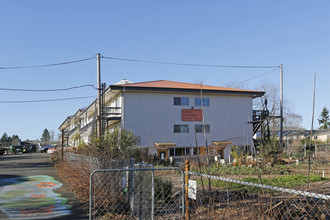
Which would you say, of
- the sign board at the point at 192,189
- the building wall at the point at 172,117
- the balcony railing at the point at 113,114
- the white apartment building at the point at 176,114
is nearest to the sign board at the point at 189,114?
the white apartment building at the point at 176,114

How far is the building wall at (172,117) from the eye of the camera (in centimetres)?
3197

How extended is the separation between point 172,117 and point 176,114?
0.55 meters

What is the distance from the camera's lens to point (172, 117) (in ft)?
110

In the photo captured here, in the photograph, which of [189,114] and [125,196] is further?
[189,114]

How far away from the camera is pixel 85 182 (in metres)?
9.95

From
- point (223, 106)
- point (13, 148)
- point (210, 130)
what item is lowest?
point (13, 148)

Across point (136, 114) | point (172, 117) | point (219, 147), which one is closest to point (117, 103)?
point (136, 114)

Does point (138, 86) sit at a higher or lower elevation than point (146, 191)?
higher

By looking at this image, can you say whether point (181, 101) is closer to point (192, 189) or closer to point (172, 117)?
point (172, 117)

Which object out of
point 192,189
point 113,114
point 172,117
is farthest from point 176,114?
point 192,189

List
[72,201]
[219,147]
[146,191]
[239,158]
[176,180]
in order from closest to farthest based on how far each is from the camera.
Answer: [146,191] < [72,201] < [176,180] < [239,158] < [219,147]

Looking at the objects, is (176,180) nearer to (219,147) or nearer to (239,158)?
(239,158)

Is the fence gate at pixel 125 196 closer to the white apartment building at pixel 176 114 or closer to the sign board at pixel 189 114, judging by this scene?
the white apartment building at pixel 176 114

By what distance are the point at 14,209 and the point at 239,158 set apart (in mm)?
19065
